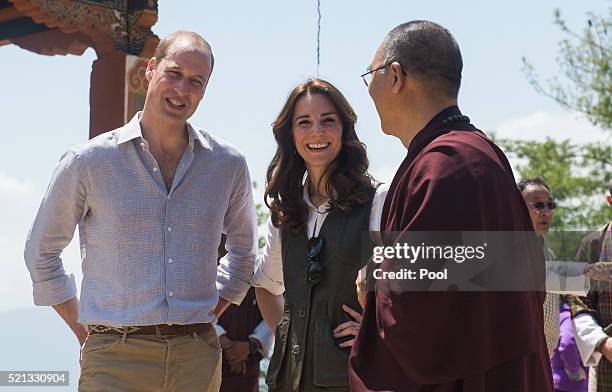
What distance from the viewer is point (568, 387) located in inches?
249

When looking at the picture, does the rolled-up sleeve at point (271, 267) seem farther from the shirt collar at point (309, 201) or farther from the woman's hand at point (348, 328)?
the woman's hand at point (348, 328)

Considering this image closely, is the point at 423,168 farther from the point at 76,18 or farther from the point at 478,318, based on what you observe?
the point at 76,18

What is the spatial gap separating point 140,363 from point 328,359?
2.13 ft

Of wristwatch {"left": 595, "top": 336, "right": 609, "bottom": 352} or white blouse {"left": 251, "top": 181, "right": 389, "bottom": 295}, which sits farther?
wristwatch {"left": 595, "top": 336, "right": 609, "bottom": 352}

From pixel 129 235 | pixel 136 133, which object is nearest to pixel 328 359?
pixel 129 235

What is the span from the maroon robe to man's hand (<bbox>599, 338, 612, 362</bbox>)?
108 inches

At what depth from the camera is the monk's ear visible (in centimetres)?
285

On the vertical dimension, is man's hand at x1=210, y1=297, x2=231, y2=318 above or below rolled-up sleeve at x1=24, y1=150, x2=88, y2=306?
below

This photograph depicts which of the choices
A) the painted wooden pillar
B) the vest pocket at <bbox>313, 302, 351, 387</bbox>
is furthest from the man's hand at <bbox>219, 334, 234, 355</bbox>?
the vest pocket at <bbox>313, 302, 351, 387</bbox>

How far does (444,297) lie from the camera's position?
259 centimetres

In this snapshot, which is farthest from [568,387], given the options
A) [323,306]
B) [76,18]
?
[76,18]

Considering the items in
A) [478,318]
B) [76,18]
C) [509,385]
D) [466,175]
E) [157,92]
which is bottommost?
[509,385]

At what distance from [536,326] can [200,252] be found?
1.32 m

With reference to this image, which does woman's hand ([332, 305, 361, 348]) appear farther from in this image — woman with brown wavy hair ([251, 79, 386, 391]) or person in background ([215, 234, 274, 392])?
person in background ([215, 234, 274, 392])
